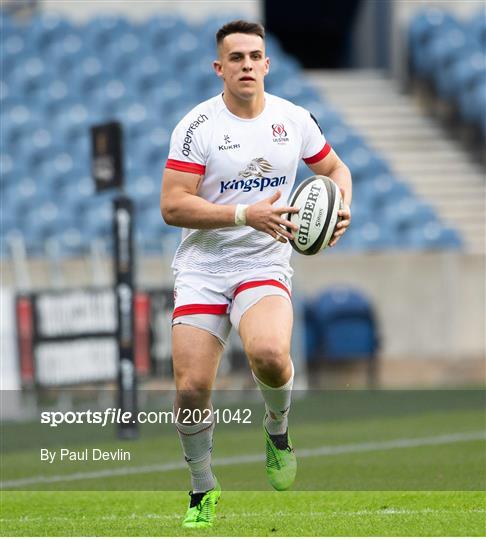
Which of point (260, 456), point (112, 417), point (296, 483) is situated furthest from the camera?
point (112, 417)

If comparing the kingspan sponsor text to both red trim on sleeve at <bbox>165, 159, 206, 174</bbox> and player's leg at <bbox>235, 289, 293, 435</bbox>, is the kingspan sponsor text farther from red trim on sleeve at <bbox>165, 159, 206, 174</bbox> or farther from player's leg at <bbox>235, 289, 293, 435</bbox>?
player's leg at <bbox>235, 289, 293, 435</bbox>

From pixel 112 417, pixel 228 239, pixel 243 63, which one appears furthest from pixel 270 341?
pixel 112 417

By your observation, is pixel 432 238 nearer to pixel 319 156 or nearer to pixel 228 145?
pixel 319 156

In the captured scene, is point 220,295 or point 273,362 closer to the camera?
point 273,362

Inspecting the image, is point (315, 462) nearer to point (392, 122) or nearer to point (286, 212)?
point (286, 212)

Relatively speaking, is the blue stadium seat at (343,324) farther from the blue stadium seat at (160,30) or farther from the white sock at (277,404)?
the white sock at (277,404)

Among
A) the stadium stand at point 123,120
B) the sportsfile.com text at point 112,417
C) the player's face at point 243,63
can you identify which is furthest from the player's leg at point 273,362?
the stadium stand at point 123,120

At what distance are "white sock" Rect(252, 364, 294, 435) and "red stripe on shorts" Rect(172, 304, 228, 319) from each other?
0.35 m

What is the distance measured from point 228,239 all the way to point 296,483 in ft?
7.90

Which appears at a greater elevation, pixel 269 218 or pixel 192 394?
pixel 269 218

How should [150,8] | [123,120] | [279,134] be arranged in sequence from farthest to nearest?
[150,8]
[123,120]
[279,134]

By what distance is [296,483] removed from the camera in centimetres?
855

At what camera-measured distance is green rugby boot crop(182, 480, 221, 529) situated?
6.46 meters

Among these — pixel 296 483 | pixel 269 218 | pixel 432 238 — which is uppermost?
pixel 269 218
